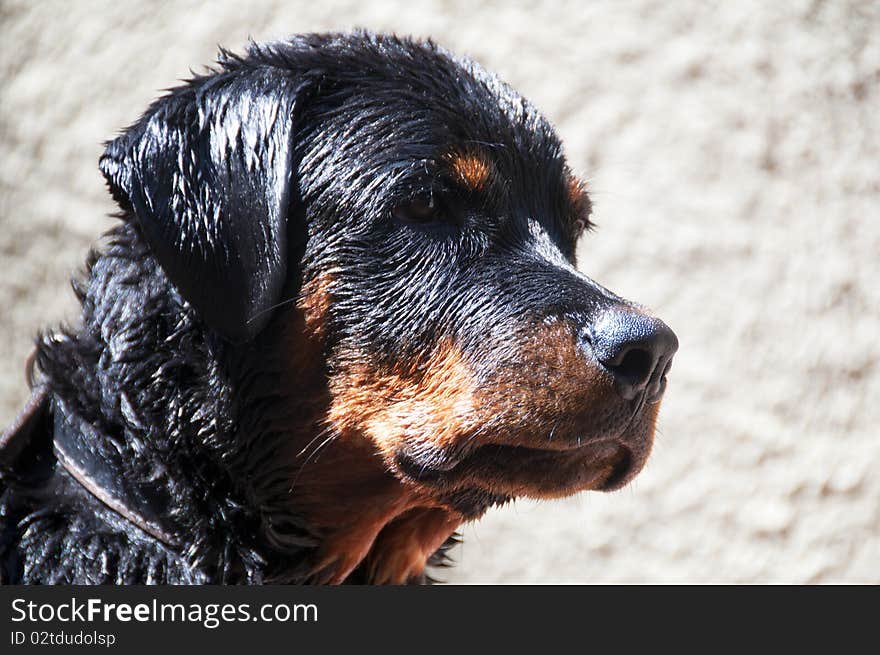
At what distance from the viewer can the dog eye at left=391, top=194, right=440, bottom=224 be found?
2773 millimetres

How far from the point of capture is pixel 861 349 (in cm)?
475

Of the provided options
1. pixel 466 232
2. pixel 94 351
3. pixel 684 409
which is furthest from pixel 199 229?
pixel 684 409

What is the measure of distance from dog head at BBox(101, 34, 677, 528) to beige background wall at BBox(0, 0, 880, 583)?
7.12ft

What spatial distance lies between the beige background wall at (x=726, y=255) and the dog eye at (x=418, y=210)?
2309mm

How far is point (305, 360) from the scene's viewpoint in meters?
2.72

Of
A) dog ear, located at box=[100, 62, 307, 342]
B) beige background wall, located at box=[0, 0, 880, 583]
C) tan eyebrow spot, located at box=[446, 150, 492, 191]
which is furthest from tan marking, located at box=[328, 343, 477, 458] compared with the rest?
beige background wall, located at box=[0, 0, 880, 583]

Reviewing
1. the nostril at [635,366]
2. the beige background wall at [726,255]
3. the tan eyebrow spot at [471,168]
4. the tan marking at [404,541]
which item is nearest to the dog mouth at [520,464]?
the nostril at [635,366]

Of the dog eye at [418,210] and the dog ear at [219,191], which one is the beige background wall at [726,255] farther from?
the dog ear at [219,191]

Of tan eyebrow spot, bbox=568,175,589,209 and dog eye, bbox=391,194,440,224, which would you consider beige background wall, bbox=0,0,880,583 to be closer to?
tan eyebrow spot, bbox=568,175,589,209

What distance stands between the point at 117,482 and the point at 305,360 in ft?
1.88

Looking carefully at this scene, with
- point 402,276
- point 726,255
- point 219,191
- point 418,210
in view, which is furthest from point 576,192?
point 726,255

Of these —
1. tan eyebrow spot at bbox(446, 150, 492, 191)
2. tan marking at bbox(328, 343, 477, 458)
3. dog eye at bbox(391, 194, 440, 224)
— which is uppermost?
tan eyebrow spot at bbox(446, 150, 492, 191)

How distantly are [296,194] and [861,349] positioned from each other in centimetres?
302

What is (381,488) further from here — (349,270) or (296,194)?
(296,194)
